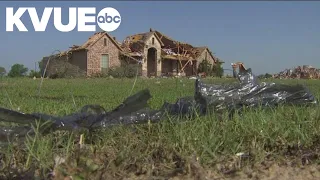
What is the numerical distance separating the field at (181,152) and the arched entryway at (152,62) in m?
33.7

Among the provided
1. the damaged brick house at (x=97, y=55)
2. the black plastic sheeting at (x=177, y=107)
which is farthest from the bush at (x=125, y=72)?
the black plastic sheeting at (x=177, y=107)

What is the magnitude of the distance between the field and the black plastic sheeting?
0.11 metres

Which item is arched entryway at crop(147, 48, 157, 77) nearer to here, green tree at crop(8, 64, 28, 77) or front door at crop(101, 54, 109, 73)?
front door at crop(101, 54, 109, 73)

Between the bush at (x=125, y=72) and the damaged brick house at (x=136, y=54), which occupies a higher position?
the damaged brick house at (x=136, y=54)

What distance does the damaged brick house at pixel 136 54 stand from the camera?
31516 mm

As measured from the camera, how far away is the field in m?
2.13

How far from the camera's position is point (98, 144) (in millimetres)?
2518

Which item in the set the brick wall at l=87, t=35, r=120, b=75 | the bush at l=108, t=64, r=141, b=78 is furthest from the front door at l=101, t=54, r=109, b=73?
the bush at l=108, t=64, r=141, b=78

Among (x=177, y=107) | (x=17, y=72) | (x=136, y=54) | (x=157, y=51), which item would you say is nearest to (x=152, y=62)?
(x=157, y=51)

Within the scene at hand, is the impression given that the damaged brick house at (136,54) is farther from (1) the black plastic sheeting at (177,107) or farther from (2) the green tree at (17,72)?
(1) the black plastic sheeting at (177,107)

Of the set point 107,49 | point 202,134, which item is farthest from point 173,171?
point 107,49

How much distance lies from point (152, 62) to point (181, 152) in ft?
116

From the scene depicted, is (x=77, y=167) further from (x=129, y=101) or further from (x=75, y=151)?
(x=129, y=101)

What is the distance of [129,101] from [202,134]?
0.76 metres
